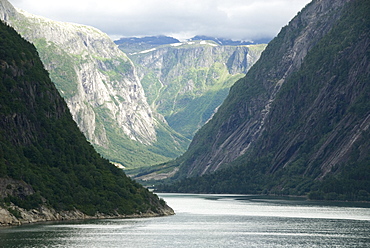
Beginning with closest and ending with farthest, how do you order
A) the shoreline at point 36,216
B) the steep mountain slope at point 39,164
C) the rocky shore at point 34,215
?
the shoreline at point 36,216, the rocky shore at point 34,215, the steep mountain slope at point 39,164

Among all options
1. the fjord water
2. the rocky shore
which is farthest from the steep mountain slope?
the fjord water

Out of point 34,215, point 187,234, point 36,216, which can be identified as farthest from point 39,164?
point 187,234

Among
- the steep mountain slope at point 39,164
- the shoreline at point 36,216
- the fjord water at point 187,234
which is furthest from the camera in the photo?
the steep mountain slope at point 39,164

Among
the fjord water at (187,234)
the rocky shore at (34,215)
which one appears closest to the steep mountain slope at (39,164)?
the rocky shore at (34,215)

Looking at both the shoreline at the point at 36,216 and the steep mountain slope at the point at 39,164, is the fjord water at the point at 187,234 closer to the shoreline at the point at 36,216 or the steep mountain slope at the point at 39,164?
the shoreline at the point at 36,216

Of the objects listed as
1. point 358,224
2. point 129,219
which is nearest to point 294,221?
point 358,224

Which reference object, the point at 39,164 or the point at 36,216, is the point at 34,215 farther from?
the point at 39,164

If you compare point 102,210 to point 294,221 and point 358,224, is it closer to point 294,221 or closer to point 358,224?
point 294,221

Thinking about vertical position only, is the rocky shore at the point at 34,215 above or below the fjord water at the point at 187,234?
above
